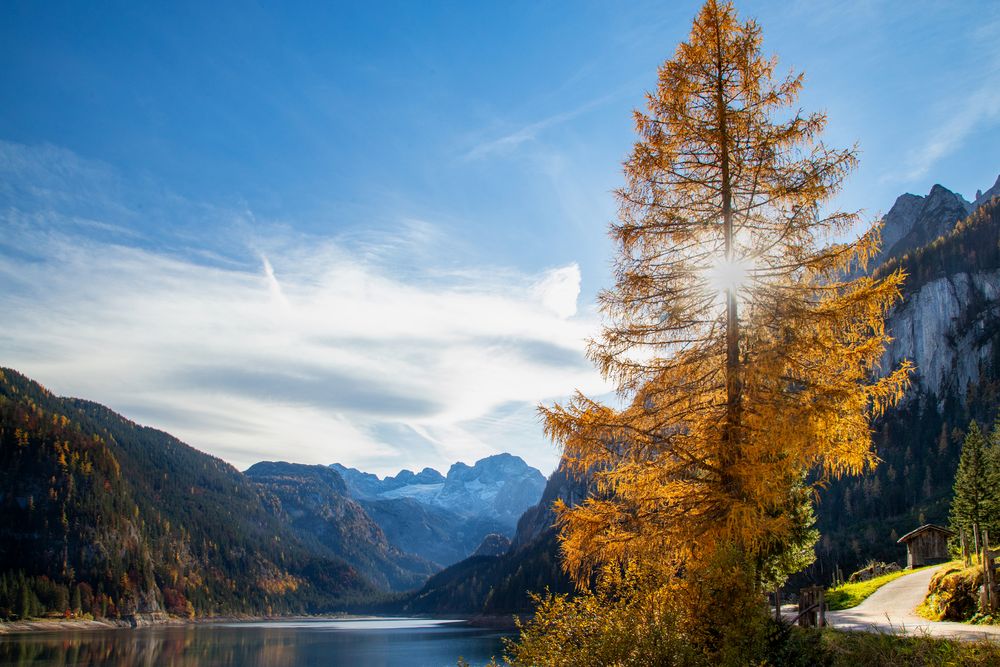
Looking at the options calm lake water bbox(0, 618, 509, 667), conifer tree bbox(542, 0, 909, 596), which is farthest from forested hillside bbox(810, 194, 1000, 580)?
conifer tree bbox(542, 0, 909, 596)

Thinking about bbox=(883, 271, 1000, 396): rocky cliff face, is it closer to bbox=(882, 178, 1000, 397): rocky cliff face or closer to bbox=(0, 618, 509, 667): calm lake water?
bbox=(882, 178, 1000, 397): rocky cliff face

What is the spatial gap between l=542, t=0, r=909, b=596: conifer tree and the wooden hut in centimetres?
5323

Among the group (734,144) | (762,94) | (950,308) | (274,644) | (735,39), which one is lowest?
(274,644)

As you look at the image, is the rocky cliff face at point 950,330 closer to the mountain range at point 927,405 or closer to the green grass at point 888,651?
the mountain range at point 927,405

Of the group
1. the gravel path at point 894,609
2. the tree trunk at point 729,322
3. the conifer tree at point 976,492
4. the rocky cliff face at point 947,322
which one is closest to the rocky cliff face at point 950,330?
the rocky cliff face at point 947,322

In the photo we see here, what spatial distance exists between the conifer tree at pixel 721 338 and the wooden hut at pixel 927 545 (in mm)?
53229

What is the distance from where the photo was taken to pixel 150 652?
323ft

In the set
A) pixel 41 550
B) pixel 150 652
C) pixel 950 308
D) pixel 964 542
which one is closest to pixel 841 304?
pixel 964 542

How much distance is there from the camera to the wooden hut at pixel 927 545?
55188mm

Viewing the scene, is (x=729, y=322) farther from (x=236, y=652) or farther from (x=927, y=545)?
(x=236, y=652)

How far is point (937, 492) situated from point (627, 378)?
151347 mm

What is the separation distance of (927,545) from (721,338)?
183ft

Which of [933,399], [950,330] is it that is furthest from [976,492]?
[950,330]

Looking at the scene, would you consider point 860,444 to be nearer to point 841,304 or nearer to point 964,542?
point 841,304
